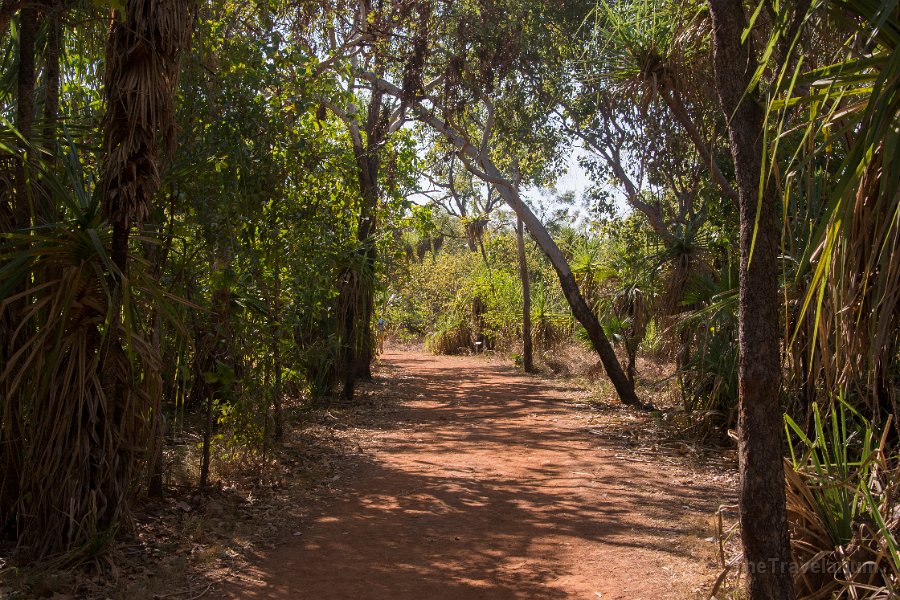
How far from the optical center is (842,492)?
437 centimetres

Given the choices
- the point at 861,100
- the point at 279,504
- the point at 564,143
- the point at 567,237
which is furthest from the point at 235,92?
the point at 564,143

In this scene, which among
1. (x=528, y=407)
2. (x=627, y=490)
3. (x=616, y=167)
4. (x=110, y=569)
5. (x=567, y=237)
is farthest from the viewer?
(x=616, y=167)

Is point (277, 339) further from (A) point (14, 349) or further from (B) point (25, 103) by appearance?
(B) point (25, 103)

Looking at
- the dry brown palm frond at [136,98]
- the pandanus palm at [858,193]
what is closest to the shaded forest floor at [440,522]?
the pandanus palm at [858,193]

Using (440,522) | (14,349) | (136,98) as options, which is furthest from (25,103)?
(440,522)

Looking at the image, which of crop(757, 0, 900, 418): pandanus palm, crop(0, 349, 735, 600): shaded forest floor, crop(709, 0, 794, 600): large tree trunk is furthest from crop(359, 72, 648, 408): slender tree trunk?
crop(757, 0, 900, 418): pandanus palm

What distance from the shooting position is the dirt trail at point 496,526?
527cm

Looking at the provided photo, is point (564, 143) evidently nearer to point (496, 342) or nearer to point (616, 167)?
point (616, 167)

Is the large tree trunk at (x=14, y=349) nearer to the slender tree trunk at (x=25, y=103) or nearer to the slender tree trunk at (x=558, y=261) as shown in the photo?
the slender tree trunk at (x=25, y=103)

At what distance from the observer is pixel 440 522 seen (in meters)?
6.82

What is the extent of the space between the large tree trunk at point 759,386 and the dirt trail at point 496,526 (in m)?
1.30

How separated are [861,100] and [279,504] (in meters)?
5.87

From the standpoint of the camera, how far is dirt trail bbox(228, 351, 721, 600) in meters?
5.27

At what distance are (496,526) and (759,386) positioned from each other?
3495 mm
